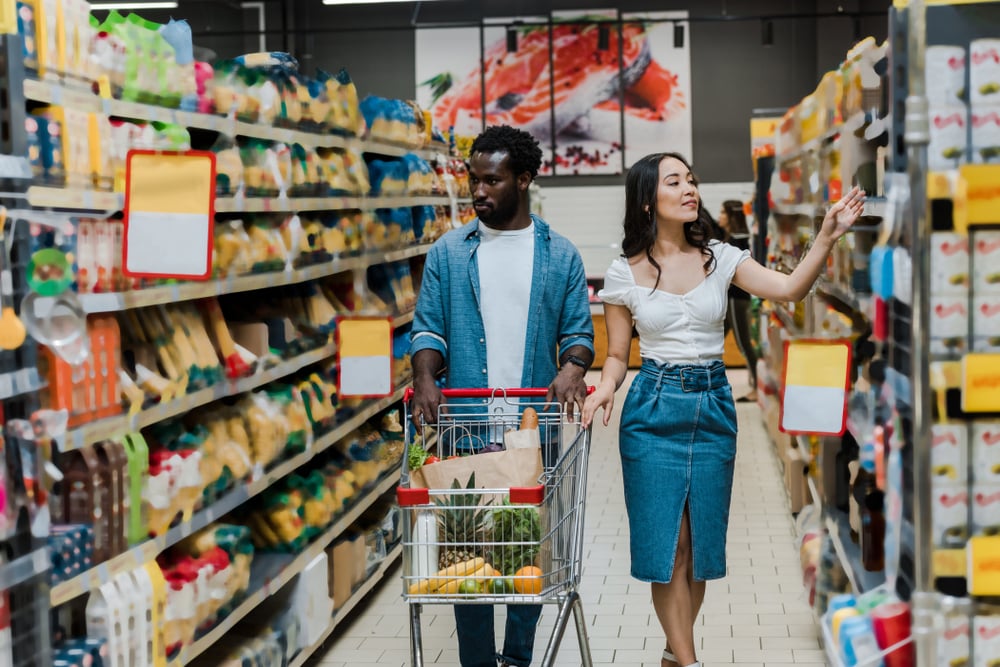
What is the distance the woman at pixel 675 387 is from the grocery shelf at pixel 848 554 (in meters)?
0.38

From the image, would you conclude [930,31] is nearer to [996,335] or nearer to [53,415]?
[996,335]

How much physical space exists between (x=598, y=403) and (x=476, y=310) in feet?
2.08

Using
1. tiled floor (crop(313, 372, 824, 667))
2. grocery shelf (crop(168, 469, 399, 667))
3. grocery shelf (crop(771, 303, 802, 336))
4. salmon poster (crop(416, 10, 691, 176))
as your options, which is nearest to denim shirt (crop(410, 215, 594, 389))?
grocery shelf (crop(168, 469, 399, 667))

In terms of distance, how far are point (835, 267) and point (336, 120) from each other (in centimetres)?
214

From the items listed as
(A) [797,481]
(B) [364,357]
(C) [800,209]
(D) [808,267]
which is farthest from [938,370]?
(A) [797,481]

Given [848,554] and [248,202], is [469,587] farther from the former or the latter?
[248,202]

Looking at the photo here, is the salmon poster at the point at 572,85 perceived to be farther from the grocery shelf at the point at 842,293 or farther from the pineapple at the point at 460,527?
the pineapple at the point at 460,527

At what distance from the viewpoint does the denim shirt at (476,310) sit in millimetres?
3967

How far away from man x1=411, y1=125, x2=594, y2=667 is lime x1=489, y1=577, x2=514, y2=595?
879mm

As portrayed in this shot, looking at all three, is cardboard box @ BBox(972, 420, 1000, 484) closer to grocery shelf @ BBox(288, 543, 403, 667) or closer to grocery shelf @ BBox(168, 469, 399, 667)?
grocery shelf @ BBox(168, 469, 399, 667)

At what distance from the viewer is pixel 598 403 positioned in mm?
3539

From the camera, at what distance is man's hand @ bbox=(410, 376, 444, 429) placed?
365cm

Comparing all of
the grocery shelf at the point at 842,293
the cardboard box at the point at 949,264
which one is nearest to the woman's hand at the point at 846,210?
the grocery shelf at the point at 842,293

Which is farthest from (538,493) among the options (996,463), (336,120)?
(336,120)
